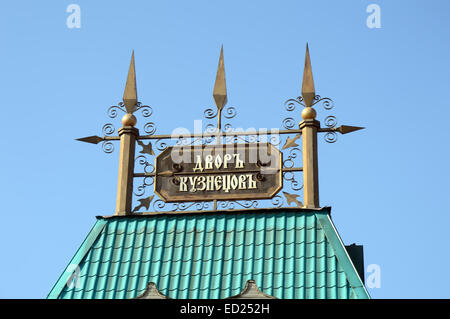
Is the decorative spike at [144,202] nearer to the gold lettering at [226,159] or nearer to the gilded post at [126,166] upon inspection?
the gilded post at [126,166]

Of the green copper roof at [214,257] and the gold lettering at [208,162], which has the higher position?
the gold lettering at [208,162]

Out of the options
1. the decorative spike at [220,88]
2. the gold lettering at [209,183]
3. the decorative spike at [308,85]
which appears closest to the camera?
the gold lettering at [209,183]

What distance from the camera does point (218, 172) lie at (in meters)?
22.9

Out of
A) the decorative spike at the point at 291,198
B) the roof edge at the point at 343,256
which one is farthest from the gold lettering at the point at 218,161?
the roof edge at the point at 343,256

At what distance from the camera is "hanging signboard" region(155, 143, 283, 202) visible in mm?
22719

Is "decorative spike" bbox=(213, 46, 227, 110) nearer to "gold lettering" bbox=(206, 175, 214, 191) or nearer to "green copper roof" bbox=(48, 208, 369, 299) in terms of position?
"gold lettering" bbox=(206, 175, 214, 191)

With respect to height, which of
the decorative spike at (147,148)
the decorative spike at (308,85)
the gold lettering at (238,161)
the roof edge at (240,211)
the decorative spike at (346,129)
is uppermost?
the decorative spike at (308,85)

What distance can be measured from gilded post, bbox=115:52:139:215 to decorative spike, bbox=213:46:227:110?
1.59 metres

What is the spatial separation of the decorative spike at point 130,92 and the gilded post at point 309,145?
3287 mm

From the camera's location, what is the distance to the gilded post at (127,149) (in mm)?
22891

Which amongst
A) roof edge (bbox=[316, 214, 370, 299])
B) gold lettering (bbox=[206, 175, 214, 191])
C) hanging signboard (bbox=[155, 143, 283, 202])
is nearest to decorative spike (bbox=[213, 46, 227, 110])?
hanging signboard (bbox=[155, 143, 283, 202])

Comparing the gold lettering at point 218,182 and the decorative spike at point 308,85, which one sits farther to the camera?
the decorative spike at point 308,85

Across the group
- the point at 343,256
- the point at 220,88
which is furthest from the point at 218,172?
the point at 343,256
